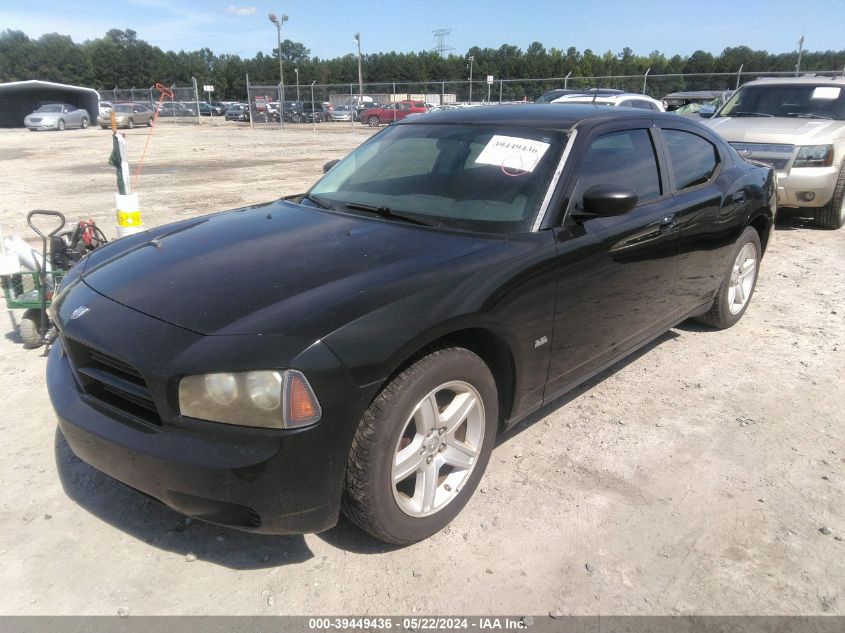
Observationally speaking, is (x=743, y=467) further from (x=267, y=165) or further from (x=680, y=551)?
(x=267, y=165)

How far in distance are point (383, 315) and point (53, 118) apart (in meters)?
38.6

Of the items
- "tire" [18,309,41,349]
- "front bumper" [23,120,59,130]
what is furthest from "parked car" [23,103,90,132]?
"tire" [18,309,41,349]

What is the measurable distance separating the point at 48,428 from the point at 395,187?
7.41 ft

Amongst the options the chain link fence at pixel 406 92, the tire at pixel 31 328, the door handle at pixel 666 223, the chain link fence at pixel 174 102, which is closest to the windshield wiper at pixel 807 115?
the door handle at pixel 666 223

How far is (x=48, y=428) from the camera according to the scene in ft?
11.2

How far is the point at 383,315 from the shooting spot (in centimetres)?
225

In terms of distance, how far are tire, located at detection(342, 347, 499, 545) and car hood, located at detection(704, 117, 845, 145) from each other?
689cm

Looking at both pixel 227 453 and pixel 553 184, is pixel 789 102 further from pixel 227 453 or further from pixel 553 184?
pixel 227 453

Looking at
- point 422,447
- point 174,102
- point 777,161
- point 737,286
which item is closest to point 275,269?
point 422,447

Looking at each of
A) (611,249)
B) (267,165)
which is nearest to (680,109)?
(267,165)

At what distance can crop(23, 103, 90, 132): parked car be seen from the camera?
3369 cm

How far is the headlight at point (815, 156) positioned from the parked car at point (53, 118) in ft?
120

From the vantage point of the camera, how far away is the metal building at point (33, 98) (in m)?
39.6

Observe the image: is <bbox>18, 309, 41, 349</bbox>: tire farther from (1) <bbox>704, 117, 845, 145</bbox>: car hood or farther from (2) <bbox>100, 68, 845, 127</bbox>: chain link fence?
(2) <bbox>100, 68, 845, 127</bbox>: chain link fence
